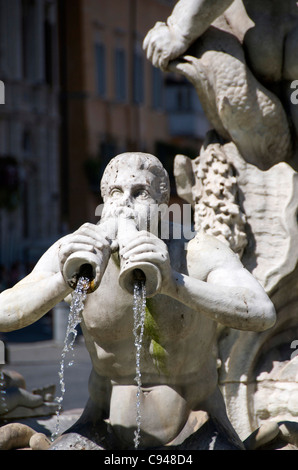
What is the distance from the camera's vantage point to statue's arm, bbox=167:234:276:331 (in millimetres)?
3908

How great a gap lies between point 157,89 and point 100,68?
4.15 meters

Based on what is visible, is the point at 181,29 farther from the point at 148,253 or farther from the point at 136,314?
the point at 148,253

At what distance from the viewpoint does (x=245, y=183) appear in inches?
229

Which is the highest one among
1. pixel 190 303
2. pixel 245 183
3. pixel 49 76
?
pixel 49 76

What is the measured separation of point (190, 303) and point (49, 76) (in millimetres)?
30229

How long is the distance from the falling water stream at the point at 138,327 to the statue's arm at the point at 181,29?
2.00m

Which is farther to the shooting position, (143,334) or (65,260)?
(143,334)

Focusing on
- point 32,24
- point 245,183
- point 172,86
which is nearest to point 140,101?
point 172,86

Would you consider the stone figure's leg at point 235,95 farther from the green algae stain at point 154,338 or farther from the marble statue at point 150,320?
the green algae stain at point 154,338

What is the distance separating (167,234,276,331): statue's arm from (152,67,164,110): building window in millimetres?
35707

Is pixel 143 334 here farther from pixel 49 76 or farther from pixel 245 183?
pixel 49 76

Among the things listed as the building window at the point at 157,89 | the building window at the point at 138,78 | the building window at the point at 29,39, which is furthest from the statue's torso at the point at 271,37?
the building window at the point at 157,89

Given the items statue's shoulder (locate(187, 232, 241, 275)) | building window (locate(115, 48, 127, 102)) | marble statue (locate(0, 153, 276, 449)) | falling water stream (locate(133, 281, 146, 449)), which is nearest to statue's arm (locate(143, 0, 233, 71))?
marble statue (locate(0, 153, 276, 449))

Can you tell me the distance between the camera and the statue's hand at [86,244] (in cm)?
379
